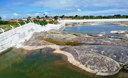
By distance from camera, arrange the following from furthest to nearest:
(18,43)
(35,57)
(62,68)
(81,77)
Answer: (18,43) < (35,57) < (62,68) < (81,77)

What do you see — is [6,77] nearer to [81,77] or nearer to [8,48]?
[81,77]

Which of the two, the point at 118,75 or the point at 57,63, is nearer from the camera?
the point at 118,75

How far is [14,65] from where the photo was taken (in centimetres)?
4088

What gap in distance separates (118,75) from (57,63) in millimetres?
10616

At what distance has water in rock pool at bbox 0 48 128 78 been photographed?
115 feet

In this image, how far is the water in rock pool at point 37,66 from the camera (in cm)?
3503

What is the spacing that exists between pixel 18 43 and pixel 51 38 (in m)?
9.19

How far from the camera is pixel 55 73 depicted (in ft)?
117

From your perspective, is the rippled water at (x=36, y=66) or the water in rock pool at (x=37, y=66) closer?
the water in rock pool at (x=37, y=66)

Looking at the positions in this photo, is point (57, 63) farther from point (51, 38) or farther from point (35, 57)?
point (51, 38)

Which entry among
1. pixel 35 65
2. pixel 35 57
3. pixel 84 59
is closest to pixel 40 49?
pixel 35 57

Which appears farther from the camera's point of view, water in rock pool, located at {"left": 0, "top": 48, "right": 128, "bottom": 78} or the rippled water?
the rippled water

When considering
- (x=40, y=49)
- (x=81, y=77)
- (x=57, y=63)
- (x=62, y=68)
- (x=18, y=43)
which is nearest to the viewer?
(x=81, y=77)

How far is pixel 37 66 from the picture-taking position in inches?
1570
